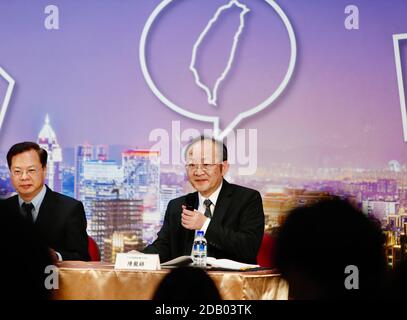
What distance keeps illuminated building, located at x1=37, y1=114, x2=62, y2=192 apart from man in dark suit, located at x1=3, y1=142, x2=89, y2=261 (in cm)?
34

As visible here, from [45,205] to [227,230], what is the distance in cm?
111

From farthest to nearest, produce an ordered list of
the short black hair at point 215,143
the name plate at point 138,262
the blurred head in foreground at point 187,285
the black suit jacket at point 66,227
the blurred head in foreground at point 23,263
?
the short black hair at point 215,143, the black suit jacket at point 66,227, the name plate at point 138,262, the blurred head in foreground at point 187,285, the blurred head in foreground at point 23,263

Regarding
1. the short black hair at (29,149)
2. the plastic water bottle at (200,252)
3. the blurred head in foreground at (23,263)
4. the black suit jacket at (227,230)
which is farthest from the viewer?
the short black hair at (29,149)

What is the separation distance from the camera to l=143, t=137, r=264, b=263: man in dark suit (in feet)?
11.9

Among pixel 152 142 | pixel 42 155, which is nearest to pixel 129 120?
pixel 152 142

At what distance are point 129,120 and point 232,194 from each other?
1.07 metres

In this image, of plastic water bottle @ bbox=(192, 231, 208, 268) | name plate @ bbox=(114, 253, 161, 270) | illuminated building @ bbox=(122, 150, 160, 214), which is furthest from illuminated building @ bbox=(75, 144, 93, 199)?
name plate @ bbox=(114, 253, 161, 270)

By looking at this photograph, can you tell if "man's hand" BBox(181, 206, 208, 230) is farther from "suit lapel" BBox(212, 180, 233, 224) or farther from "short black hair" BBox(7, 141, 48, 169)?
"short black hair" BBox(7, 141, 48, 169)

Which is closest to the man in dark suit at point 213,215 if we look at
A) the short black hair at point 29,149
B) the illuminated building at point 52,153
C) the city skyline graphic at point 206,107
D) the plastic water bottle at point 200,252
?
the plastic water bottle at point 200,252

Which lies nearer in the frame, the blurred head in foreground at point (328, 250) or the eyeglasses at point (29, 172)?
the blurred head in foreground at point (328, 250)

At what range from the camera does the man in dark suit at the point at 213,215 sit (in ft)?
11.9

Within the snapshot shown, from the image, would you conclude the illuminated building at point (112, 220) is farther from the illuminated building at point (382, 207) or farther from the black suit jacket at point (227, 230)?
the illuminated building at point (382, 207)

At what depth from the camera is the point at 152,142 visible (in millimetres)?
4555

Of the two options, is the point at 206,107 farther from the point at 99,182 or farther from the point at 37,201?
the point at 37,201
